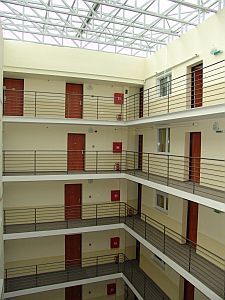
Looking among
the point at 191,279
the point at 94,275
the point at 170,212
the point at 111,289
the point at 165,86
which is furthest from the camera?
the point at 111,289

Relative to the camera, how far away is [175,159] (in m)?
5.87

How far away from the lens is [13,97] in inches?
262

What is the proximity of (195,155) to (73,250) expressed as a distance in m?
4.11

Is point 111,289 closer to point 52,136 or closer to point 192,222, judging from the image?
point 192,222

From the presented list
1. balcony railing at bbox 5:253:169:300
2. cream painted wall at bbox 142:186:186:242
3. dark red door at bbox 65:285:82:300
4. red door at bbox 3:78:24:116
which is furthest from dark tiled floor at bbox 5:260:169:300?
red door at bbox 3:78:24:116

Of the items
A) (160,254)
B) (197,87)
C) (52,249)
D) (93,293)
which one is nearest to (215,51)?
(197,87)

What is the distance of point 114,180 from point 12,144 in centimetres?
286

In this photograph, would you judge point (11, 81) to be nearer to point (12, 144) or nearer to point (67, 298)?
point (12, 144)

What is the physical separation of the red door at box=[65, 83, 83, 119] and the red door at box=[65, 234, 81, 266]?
327 centimetres

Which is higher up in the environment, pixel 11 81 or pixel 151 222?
pixel 11 81

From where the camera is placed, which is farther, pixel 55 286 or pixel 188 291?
pixel 55 286

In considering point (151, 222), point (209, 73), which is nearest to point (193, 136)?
point (209, 73)

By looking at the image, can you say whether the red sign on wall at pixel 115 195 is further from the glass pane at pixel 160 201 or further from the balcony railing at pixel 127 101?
the balcony railing at pixel 127 101

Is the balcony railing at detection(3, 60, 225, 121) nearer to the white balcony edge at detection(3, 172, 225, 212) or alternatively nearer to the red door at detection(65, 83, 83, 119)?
the red door at detection(65, 83, 83, 119)
